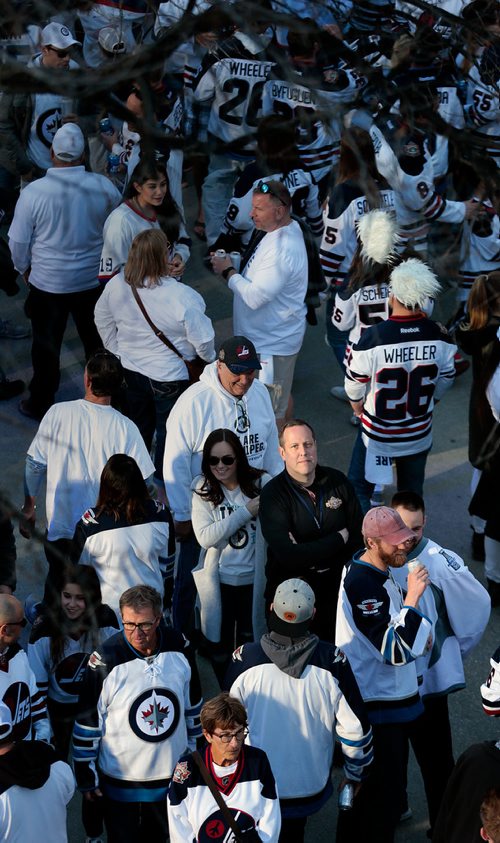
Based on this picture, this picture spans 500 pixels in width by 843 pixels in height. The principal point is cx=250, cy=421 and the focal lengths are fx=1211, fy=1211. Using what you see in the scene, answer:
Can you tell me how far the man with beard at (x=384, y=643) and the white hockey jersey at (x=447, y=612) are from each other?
0.46 ft

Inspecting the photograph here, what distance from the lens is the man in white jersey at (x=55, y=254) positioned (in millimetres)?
6992

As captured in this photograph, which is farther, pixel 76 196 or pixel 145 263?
pixel 76 196

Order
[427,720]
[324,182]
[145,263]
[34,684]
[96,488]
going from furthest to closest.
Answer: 1. [324,182]
2. [145,263]
3. [96,488]
4. [427,720]
5. [34,684]

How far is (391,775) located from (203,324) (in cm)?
268

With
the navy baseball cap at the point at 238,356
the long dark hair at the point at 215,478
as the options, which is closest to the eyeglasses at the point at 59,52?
the navy baseball cap at the point at 238,356

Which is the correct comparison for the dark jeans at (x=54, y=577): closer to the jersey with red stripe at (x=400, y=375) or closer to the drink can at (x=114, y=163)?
the jersey with red stripe at (x=400, y=375)

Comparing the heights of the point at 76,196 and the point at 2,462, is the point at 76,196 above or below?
above

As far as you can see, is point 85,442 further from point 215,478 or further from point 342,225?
point 342,225

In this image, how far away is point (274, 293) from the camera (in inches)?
273

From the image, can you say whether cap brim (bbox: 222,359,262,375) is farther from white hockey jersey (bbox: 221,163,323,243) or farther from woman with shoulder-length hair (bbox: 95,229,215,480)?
white hockey jersey (bbox: 221,163,323,243)

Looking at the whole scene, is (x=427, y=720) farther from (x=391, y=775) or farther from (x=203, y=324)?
(x=203, y=324)

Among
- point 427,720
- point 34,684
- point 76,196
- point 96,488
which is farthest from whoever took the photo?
point 76,196

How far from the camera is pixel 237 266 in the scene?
25.2ft

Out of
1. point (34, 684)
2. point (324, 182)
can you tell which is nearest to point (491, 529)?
point (34, 684)
